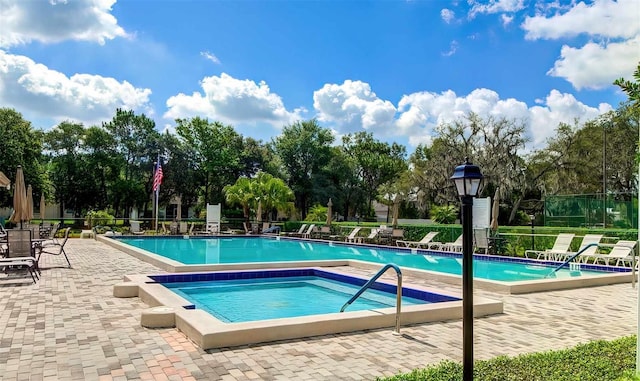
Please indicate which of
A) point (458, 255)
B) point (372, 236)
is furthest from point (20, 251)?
point (372, 236)

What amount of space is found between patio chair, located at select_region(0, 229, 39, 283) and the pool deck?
164cm

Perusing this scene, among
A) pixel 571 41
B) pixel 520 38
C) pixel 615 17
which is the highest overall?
pixel 571 41

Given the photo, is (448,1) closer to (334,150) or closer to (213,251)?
(213,251)

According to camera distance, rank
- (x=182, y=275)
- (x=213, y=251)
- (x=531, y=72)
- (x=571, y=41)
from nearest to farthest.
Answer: (x=182, y=275) < (x=213, y=251) < (x=571, y=41) < (x=531, y=72)

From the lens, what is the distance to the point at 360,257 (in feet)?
52.2

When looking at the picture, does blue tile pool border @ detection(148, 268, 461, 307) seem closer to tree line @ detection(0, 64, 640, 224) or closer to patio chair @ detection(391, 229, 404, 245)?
patio chair @ detection(391, 229, 404, 245)

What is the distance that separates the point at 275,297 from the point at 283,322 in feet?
12.5

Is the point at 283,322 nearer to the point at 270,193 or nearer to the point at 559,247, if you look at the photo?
the point at 559,247

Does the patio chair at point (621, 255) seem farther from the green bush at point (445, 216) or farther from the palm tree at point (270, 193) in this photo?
the palm tree at point (270, 193)

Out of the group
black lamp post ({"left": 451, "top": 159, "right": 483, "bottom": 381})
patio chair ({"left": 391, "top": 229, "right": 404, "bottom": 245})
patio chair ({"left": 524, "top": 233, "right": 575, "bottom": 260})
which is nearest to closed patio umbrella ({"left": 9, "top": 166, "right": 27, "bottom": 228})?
black lamp post ({"left": 451, "top": 159, "right": 483, "bottom": 381})

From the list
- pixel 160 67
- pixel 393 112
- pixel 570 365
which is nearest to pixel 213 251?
pixel 160 67

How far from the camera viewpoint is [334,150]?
41.9 metres

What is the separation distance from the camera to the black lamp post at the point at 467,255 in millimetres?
3371

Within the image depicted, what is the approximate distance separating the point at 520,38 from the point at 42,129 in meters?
33.8
